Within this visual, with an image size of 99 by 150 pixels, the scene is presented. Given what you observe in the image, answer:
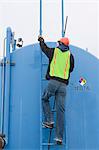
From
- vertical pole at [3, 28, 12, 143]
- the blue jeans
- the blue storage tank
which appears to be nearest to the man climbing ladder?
the blue jeans

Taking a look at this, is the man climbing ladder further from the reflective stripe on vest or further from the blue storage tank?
the blue storage tank

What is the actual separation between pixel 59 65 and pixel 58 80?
0.25m

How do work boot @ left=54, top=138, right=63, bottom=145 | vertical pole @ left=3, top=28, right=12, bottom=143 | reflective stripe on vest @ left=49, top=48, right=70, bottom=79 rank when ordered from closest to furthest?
work boot @ left=54, top=138, right=63, bottom=145
reflective stripe on vest @ left=49, top=48, right=70, bottom=79
vertical pole @ left=3, top=28, right=12, bottom=143

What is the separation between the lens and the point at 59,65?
19.0 ft

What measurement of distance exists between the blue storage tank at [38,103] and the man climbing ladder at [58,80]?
177 mm

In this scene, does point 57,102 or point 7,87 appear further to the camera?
point 7,87

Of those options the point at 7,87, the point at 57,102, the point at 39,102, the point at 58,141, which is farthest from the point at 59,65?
the point at 58,141

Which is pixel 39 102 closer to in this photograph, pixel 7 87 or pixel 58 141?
pixel 7 87

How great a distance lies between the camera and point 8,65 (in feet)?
19.9

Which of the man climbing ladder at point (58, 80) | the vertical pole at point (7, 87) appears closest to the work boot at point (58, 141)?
the man climbing ladder at point (58, 80)

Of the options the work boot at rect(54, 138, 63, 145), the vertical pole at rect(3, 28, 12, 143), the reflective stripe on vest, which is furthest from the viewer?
the vertical pole at rect(3, 28, 12, 143)

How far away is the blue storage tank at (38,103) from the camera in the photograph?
589 cm

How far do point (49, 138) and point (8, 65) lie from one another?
4.66 ft

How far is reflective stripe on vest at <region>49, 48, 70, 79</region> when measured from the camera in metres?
5.75
